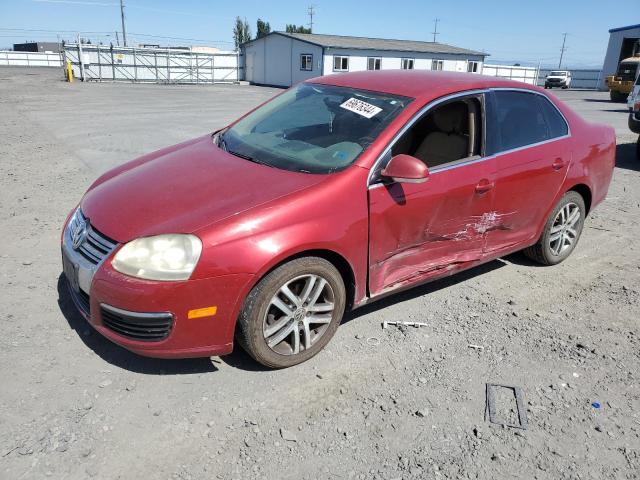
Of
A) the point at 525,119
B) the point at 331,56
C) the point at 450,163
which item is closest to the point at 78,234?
the point at 450,163

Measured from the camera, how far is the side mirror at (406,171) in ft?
10.0

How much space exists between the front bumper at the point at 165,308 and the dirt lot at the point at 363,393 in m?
0.30

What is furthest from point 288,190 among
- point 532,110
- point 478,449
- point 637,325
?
point 637,325

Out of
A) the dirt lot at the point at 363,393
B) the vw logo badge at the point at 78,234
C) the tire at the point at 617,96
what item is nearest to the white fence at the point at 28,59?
the tire at the point at 617,96

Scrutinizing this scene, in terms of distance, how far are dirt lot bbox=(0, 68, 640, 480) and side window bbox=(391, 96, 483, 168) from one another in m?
1.13

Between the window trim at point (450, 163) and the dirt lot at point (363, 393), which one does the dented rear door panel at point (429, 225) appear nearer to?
the window trim at point (450, 163)

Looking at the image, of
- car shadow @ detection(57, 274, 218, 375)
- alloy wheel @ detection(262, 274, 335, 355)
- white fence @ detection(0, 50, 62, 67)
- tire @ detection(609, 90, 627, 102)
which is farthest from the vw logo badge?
white fence @ detection(0, 50, 62, 67)

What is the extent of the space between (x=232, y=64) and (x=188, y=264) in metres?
42.7

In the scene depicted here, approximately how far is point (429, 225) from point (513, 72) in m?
51.1

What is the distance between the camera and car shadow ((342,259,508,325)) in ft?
12.5

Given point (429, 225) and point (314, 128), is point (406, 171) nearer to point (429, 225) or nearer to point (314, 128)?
point (429, 225)

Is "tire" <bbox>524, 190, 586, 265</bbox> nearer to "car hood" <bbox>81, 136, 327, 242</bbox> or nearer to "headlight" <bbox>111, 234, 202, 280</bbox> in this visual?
"car hood" <bbox>81, 136, 327, 242</bbox>

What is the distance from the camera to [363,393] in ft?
9.57

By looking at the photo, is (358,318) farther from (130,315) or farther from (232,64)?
(232,64)
